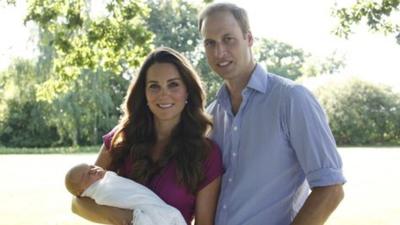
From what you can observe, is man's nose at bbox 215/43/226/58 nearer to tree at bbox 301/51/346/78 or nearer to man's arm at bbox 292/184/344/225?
man's arm at bbox 292/184/344/225

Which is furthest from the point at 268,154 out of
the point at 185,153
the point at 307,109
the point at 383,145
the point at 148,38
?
the point at 383,145

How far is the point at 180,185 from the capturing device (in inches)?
110

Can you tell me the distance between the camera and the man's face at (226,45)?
105 inches

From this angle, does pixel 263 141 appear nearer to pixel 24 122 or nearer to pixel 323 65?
pixel 24 122

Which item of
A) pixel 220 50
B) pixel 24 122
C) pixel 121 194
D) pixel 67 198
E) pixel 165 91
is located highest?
pixel 220 50

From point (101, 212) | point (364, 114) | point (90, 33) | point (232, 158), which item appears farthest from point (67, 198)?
point (364, 114)

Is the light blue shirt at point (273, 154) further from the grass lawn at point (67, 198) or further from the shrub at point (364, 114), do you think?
the shrub at point (364, 114)

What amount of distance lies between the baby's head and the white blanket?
55 millimetres

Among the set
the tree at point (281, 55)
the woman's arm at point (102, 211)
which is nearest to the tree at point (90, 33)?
the woman's arm at point (102, 211)

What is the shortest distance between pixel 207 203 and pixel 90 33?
6533 millimetres

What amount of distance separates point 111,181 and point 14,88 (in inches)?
1306

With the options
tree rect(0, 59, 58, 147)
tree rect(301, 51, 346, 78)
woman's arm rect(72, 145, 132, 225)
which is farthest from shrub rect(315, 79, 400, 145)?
woman's arm rect(72, 145, 132, 225)

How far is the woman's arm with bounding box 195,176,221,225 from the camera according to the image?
2766 mm

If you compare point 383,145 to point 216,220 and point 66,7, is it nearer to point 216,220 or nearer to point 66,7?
point 66,7
